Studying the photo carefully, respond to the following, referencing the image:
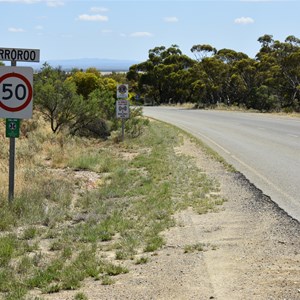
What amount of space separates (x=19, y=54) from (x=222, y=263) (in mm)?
4463

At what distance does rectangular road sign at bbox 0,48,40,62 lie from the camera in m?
7.50

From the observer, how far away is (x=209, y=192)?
9406 mm

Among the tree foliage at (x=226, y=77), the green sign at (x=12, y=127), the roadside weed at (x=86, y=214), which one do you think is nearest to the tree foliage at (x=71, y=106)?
the roadside weed at (x=86, y=214)

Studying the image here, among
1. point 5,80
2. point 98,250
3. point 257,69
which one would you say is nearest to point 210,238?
point 98,250

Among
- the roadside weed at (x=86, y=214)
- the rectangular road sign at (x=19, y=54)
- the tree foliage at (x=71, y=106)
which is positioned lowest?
the roadside weed at (x=86, y=214)

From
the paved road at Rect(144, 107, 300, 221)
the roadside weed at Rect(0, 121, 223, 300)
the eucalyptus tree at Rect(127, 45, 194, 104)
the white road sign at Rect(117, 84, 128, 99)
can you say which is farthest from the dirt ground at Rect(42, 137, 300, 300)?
the eucalyptus tree at Rect(127, 45, 194, 104)

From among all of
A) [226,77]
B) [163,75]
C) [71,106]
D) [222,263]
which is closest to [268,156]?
[71,106]

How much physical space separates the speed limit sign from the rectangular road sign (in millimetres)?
Answer: 165

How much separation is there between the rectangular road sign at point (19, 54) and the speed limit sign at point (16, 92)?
0.17 m

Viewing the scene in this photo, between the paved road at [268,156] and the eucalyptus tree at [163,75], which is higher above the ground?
the eucalyptus tree at [163,75]

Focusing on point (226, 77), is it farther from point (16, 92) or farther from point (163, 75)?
point (16, 92)

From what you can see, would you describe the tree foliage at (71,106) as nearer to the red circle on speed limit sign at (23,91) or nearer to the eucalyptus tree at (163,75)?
the red circle on speed limit sign at (23,91)

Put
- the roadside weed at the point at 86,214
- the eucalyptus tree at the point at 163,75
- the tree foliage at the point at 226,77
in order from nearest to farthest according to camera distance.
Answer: the roadside weed at the point at 86,214
the tree foliage at the point at 226,77
the eucalyptus tree at the point at 163,75

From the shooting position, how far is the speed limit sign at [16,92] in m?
7.54
